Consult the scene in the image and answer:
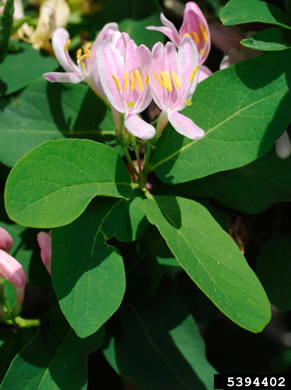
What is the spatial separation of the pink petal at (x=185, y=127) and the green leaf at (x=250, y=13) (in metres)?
0.14

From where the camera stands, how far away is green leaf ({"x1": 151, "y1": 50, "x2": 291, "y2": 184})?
643 millimetres

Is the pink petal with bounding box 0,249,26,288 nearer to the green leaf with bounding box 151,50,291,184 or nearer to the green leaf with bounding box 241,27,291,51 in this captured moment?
the green leaf with bounding box 151,50,291,184

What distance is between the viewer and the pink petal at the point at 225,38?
2.72 ft

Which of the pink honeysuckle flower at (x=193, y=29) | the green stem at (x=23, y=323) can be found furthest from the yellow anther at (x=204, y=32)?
the green stem at (x=23, y=323)

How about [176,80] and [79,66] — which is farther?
[79,66]

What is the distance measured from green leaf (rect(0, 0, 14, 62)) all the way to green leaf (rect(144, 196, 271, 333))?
0.35 meters

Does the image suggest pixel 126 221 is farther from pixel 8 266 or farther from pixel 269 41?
pixel 269 41

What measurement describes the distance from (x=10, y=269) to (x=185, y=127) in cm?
30

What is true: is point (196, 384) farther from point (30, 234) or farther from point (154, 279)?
point (30, 234)

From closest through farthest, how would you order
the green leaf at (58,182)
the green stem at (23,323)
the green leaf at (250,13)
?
1. the green leaf at (58,182)
2. the green leaf at (250,13)
3. the green stem at (23,323)

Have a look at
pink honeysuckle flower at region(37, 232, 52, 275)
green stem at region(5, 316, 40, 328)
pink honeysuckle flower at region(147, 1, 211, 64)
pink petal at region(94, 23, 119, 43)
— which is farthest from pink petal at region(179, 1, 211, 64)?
green stem at region(5, 316, 40, 328)

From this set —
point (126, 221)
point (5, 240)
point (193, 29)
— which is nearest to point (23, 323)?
point (5, 240)

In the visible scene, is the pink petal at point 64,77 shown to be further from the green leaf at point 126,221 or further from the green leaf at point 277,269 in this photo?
the green leaf at point 277,269

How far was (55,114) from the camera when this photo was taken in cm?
75
